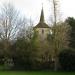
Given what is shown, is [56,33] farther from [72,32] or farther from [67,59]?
[72,32]

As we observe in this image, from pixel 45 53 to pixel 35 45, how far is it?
389cm

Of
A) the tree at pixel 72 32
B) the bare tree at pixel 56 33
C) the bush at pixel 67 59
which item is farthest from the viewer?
the tree at pixel 72 32

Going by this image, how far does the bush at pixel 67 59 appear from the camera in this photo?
123 feet

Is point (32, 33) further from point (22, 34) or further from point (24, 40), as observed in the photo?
point (24, 40)

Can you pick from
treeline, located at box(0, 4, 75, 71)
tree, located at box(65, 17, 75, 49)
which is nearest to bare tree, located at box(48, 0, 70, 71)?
treeline, located at box(0, 4, 75, 71)

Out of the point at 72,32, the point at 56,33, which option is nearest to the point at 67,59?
the point at 56,33

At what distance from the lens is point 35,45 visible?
146ft

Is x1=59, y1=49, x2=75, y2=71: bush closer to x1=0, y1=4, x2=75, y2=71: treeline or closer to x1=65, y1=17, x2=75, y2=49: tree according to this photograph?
x1=0, y1=4, x2=75, y2=71: treeline

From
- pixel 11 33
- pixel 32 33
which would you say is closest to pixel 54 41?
pixel 32 33

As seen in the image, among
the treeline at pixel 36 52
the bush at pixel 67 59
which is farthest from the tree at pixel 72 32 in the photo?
the bush at pixel 67 59

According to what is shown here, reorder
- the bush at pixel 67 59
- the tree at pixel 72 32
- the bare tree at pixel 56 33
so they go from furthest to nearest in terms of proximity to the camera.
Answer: the tree at pixel 72 32 → the bare tree at pixel 56 33 → the bush at pixel 67 59

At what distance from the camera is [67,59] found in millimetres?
37594

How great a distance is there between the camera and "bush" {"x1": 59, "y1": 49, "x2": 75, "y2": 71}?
37.5 m

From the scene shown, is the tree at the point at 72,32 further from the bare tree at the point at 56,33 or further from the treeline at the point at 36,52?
the bare tree at the point at 56,33
